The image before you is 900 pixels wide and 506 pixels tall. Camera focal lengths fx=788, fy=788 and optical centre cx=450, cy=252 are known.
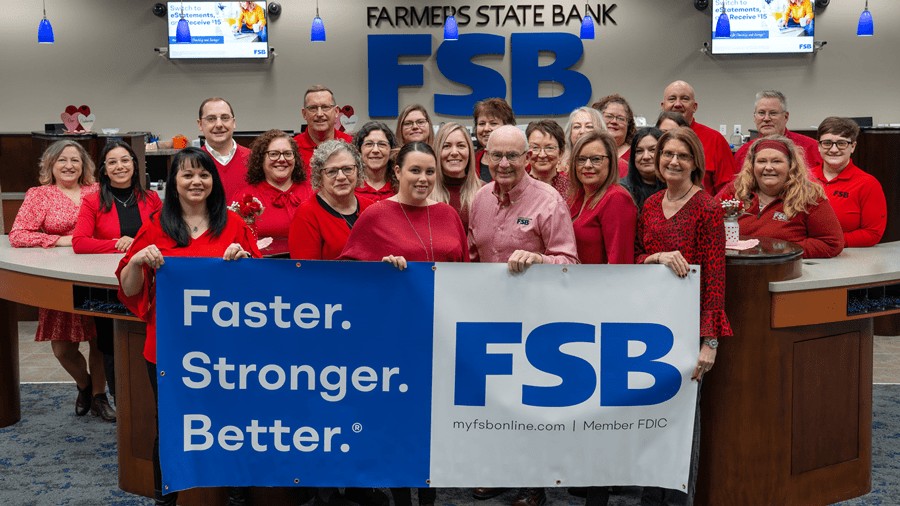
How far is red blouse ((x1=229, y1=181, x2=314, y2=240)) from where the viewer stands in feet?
12.4

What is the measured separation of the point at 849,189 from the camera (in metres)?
4.17

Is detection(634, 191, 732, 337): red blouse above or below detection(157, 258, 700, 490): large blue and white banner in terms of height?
above

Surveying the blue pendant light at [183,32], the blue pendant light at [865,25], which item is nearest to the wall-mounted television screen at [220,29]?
the blue pendant light at [183,32]

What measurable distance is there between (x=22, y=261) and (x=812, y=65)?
9.20 m

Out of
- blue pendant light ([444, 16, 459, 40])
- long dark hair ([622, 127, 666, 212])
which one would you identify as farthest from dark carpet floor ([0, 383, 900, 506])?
blue pendant light ([444, 16, 459, 40])

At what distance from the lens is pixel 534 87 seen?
9.82 meters

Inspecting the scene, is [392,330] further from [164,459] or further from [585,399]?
[164,459]

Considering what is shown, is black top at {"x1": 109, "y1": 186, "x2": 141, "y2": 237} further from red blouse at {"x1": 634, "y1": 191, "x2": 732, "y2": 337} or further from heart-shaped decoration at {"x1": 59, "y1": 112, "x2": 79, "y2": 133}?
heart-shaped decoration at {"x1": 59, "y1": 112, "x2": 79, "y2": 133}

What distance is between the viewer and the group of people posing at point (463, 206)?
2770 millimetres

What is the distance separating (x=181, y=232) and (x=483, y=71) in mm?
7481

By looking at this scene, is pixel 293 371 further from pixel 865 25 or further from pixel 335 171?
pixel 865 25

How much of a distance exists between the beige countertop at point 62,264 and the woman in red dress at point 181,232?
1.45 ft

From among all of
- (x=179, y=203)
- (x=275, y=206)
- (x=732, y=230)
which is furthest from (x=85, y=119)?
(x=732, y=230)

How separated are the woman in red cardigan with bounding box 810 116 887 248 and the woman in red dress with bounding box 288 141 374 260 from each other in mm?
2412
